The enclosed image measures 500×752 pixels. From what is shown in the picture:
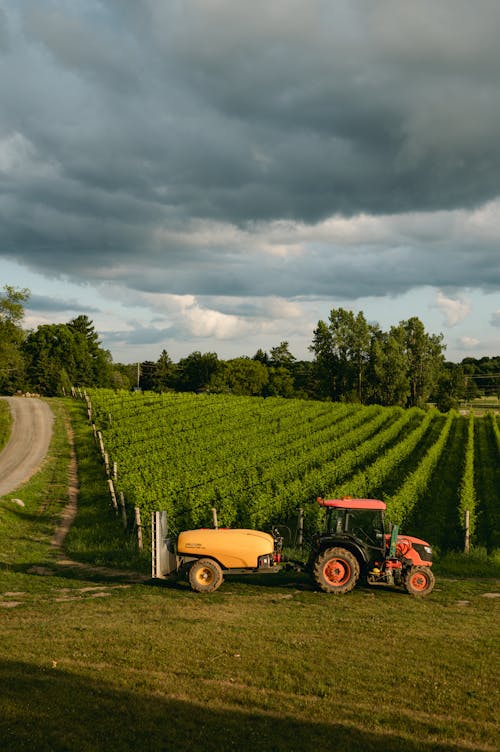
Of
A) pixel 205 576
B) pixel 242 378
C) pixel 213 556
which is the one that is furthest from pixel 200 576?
pixel 242 378

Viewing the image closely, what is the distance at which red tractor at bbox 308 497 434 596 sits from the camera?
13.0 metres

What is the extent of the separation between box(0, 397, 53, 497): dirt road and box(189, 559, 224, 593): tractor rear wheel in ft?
53.0

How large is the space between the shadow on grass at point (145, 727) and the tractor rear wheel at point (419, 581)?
6.77 meters

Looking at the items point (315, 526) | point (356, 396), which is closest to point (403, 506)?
point (315, 526)

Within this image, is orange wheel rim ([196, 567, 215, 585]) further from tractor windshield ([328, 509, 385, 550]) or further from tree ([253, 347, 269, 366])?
tree ([253, 347, 269, 366])

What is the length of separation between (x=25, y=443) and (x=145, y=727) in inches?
1421

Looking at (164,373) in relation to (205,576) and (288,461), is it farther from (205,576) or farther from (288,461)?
(205,576)

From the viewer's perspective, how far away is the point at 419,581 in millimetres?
13383

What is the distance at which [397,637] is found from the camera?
9.98 meters

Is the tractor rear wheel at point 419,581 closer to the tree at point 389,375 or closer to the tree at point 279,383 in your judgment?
the tree at point 389,375

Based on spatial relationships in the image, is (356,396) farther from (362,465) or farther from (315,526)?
(315,526)

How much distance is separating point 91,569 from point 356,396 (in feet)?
272

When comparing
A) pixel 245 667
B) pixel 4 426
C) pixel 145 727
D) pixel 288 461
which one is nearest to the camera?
pixel 145 727

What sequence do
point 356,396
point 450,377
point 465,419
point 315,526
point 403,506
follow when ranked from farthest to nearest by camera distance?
point 450,377 → point 356,396 → point 465,419 → point 403,506 → point 315,526
